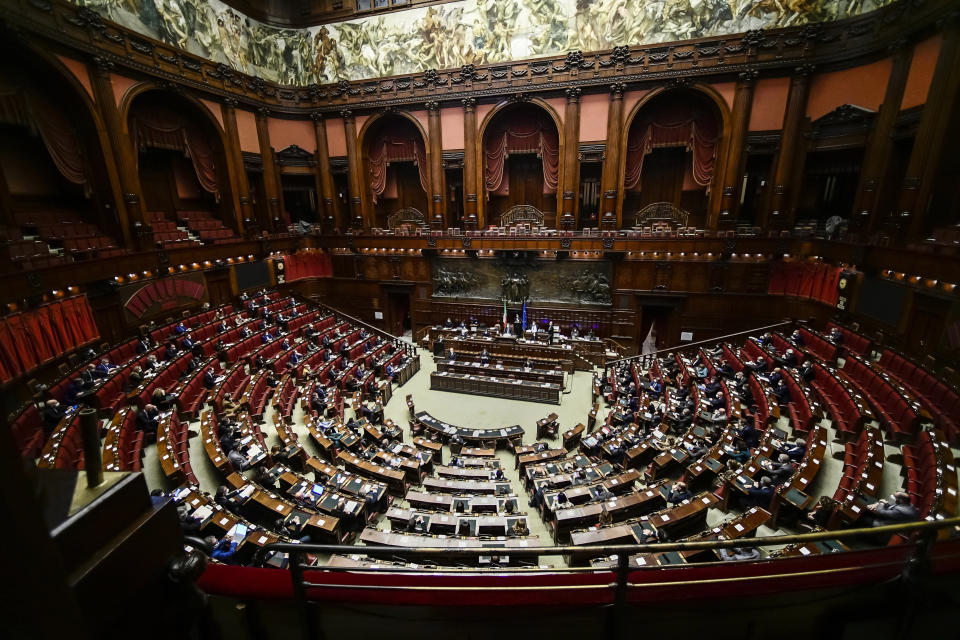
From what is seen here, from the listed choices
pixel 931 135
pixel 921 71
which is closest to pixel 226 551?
pixel 931 135

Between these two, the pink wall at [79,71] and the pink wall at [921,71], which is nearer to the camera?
the pink wall at [921,71]

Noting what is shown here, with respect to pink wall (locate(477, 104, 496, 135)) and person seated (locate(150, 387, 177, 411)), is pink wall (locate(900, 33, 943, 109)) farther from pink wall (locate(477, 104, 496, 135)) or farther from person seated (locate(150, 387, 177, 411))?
person seated (locate(150, 387, 177, 411))

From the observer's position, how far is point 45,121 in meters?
12.3

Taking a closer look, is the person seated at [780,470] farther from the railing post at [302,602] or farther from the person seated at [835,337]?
the railing post at [302,602]

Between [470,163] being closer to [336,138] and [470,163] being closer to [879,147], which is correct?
[336,138]

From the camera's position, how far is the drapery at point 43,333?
9.44 m

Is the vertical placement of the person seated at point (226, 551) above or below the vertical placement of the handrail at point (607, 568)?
below

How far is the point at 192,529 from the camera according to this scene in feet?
19.4

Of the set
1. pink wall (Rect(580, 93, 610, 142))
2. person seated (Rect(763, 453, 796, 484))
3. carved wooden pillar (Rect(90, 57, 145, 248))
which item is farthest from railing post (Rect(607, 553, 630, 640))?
pink wall (Rect(580, 93, 610, 142))

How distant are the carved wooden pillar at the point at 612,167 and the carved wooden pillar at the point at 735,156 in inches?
151

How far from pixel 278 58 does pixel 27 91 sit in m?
9.68

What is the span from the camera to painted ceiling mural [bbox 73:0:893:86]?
14.2 metres

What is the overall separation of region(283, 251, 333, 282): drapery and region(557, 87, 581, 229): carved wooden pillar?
1157 centimetres

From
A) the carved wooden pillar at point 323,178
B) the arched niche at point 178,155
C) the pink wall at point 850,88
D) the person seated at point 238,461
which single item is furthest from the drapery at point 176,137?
the pink wall at point 850,88
